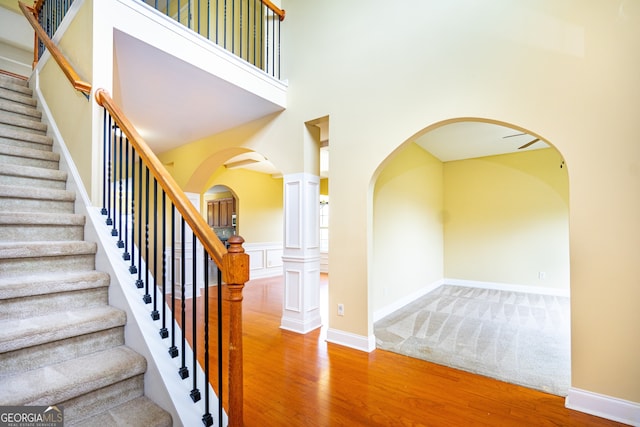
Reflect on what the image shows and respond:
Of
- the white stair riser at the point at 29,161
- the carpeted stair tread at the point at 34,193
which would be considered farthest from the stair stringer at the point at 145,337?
the white stair riser at the point at 29,161

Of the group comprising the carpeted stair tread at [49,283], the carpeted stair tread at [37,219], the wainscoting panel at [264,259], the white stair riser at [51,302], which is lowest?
the wainscoting panel at [264,259]

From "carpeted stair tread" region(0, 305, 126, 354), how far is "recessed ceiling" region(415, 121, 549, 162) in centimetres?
433

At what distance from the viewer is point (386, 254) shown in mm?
4504

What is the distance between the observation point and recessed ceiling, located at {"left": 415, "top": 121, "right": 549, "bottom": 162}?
4492 millimetres

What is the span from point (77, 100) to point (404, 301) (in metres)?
4.75

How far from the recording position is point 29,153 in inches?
94.8

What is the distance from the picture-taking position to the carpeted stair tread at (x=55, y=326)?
1.30 meters

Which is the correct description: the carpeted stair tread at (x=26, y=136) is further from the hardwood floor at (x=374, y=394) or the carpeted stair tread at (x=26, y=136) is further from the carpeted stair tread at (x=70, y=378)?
the hardwood floor at (x=374, y=394)

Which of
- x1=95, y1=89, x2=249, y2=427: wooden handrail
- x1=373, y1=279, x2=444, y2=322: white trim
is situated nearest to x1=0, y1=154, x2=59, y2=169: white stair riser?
x1=95, y1=89, x2=249, y2=427: wooden handrail

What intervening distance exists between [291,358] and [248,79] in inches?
117

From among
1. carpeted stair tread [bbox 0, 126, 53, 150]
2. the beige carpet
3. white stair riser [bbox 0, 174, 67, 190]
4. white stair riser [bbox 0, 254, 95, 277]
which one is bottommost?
the beige carpet

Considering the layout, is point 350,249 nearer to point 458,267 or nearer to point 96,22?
point 96,22

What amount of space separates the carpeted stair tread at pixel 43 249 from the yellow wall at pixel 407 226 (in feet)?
9.98

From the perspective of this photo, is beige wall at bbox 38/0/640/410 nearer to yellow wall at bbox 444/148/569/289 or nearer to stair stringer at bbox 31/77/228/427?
stair stringer at bbox 31/77/228/427
